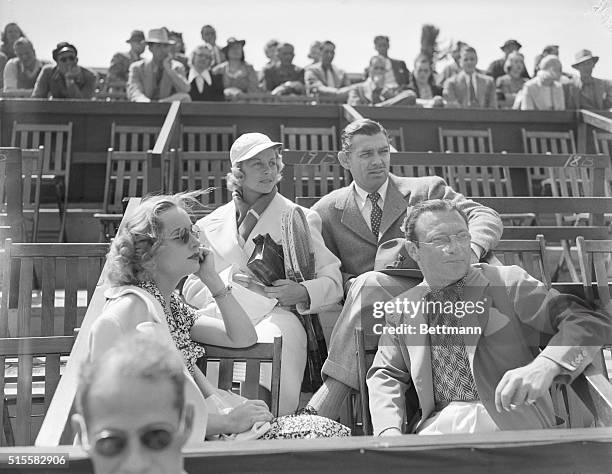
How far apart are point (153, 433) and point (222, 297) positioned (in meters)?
1.35

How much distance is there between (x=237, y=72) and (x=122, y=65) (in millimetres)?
1419

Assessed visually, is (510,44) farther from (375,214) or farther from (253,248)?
(253,248)

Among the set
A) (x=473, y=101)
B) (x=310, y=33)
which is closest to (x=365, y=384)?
(x=310, y=33)

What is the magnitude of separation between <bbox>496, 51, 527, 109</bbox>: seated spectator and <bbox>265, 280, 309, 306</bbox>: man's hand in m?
6.29

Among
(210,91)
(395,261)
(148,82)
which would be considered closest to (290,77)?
(210,91)

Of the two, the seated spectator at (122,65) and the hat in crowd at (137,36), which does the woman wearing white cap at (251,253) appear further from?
the seated spectator at (122,65)

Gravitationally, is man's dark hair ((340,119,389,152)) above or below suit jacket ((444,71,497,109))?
below

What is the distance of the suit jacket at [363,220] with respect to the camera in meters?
3.33

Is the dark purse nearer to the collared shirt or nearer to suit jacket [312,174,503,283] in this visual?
suit jacket [312,174,503,283]

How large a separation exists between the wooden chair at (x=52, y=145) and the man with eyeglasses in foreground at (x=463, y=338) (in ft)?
14.8

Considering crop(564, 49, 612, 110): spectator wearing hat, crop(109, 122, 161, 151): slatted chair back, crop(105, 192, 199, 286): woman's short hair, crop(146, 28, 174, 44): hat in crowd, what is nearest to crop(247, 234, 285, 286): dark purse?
crop(105, 192, 199, 286): woman's short hair

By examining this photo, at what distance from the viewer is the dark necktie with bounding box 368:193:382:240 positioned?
3387 mm

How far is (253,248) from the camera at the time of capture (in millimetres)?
3293

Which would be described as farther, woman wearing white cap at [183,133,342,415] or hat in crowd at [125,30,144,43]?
hat in crowd at [125,30,144,43]
